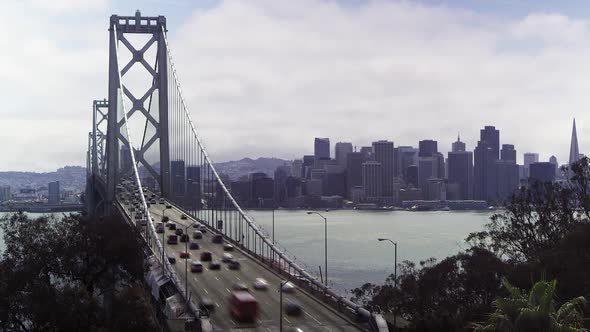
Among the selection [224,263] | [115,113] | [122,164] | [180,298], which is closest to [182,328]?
[180,298]

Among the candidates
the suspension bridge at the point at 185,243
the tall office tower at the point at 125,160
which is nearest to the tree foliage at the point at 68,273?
the suspension bridge at the point at 185,243

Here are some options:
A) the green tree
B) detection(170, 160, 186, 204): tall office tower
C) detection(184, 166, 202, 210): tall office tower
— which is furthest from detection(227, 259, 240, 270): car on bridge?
the green tree

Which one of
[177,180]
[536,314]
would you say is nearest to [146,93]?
[177,180]

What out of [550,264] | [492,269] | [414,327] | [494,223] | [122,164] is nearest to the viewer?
[414,327]

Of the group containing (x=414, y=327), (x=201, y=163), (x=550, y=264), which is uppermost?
(x=201, y=163)

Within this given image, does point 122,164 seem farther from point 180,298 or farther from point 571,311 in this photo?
point 571,311

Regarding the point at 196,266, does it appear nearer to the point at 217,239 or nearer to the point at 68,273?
the point at 68,273

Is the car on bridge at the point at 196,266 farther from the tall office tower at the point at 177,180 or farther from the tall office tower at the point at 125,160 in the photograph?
the tall office tower at the point at 125,160

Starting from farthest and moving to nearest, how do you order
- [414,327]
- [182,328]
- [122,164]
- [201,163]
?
[122,164], [201,163], [414,327], [182,328]
